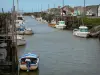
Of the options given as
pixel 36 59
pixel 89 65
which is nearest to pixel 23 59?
pixel 36 59

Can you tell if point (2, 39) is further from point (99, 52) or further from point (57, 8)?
point (57, 8)

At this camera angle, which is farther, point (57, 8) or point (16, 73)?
point (57, 8)

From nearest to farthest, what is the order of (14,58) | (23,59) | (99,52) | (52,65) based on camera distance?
(14,58) → (23,59) → (52,65) → (99,52)

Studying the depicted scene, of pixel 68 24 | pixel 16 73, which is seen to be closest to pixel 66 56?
pixel 16 73

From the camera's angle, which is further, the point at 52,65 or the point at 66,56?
the point at 66,56

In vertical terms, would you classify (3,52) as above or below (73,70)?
above

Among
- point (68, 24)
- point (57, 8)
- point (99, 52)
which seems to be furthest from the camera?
point (57, 8)

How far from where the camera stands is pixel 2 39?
93.6 ft

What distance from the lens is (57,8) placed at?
568ft

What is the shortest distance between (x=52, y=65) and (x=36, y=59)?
2.76 m

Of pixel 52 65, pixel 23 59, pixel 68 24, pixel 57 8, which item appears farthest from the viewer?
pixel 57 8

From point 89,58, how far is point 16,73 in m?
11.7

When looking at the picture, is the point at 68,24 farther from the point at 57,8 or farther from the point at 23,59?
the point at 57,8

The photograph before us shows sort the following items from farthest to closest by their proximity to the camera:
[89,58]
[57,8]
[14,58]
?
1. [57,8]
2. [89,58]
3. [14,58]
